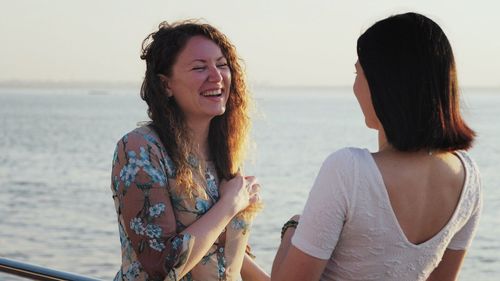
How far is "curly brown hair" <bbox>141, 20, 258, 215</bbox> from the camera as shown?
2.77 m

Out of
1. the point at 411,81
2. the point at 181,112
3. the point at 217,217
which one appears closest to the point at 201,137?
the point at 181,112

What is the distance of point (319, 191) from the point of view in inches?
77.2

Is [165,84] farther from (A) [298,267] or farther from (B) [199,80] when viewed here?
(A) [298,267]

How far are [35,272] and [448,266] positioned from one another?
1159 millimetres

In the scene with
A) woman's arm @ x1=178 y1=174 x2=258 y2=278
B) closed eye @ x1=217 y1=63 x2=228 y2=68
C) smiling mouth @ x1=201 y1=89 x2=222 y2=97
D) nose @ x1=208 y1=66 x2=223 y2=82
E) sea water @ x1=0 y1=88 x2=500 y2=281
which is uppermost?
closed eye @ x1=217 y1=63 x2=228 y2=68

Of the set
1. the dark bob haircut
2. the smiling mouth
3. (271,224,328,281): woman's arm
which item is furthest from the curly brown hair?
the dark bob haircut

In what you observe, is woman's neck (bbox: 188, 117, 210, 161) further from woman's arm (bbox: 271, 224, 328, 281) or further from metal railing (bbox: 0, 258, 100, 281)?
woman's arm (bbox: 271, 224, 328, 281)

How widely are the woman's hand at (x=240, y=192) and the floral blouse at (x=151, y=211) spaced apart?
7cm

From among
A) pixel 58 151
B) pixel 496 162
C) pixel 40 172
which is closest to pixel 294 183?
pixel 40 172

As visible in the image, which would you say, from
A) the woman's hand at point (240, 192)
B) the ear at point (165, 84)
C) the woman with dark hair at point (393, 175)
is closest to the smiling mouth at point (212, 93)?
the ear at point (165, 84)

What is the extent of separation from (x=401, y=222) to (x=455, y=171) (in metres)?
0.18

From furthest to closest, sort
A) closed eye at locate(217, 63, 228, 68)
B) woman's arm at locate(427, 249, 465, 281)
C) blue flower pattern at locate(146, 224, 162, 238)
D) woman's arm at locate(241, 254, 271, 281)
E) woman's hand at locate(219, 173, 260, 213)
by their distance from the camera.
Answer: woman's arm at locate(241, 254, 271, 281) < closed eye at locate(217, 63, 228, 68) < woman's hand at locate(219, 173, 260, 213) < blue flower pattern at locate(146, 224, 162, 238) < woman's arm at locate(427, 249, 465, 281)

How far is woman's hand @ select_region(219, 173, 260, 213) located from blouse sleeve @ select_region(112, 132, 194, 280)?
0.21 meters

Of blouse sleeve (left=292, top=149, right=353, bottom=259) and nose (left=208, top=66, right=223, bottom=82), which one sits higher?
nose (left=208, top=66, right=223, bottom=82)
